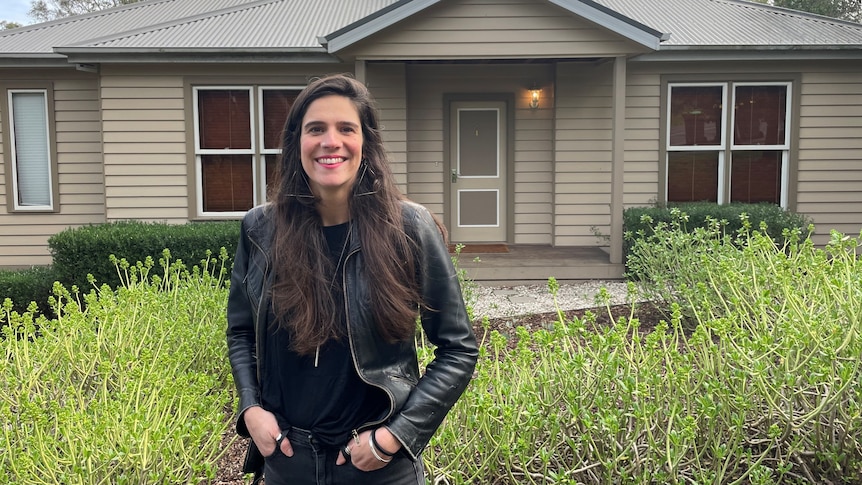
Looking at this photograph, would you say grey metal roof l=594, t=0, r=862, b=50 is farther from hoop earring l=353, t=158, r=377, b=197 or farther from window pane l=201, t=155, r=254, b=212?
hoop earring l=353, t=158, r=377, b=197

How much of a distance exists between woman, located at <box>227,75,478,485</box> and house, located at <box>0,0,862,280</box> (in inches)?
268

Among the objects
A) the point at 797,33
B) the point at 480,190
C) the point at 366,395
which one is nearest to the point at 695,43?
the point at 797,33

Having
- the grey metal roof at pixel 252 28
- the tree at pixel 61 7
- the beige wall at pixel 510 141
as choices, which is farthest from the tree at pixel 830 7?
the tree at pixel 61 7

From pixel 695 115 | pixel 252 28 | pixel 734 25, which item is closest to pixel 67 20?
pixel 252 28

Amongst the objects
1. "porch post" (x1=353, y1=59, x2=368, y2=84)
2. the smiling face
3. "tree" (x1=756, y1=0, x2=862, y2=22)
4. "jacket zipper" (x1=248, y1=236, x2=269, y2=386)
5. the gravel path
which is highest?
"tree" (x1=756, y1=0, x2=862, y2=22)

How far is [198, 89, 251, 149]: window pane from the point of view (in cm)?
925

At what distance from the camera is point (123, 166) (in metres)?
9.20

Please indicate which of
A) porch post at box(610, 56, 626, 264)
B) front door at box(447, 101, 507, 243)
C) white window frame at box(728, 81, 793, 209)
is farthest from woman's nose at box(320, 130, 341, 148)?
white window frame at box(728, 81, 793, 209)

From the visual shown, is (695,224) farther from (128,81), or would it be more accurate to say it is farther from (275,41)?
(128,81)

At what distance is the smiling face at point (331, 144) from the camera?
5.57 feet

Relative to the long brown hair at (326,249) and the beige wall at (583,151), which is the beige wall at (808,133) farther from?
the long brown hair at (326,249)

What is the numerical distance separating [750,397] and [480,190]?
291 inches

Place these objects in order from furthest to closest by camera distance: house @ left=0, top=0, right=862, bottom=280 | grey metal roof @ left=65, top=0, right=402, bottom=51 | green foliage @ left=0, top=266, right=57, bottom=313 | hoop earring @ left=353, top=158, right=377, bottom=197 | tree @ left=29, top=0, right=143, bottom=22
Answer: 1. tree @ left=29, top=0, right=143, bottom=22
2. house @ left=0, top=0, right=862, bottom=280
3. grey metal roof @ left=65, top=0, right=402, bottom=51
4. green foliage @ left=0, top=266, right=57, bottom=313
5. hoop earring @ left=353, top=158, right=377, bottom=197

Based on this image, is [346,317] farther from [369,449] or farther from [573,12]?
[573,12]
